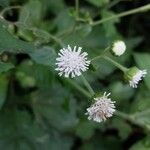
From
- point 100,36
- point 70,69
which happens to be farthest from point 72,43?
point 70,69

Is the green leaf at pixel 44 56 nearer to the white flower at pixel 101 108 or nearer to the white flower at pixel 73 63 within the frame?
the white flower at pixel 73 63

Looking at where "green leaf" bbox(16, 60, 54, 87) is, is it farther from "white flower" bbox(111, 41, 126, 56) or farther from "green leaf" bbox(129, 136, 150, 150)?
"green leaf" bbox(129, 136, 150, 150)

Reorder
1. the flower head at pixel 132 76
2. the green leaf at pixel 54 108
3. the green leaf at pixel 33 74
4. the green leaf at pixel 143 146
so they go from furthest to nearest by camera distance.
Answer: the green leaf at pixel 54 108, the green leaf at pixel 143 146, the green leaf at pixel 33 74, the flower head at pixel 132 76

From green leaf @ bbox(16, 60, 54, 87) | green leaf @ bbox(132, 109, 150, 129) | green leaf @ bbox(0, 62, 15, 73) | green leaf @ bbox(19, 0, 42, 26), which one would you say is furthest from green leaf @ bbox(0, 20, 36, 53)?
green leaf @ bbox(132, 109, 150, 129)

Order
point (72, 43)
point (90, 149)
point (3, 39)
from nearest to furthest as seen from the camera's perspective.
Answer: point (3, 39) → point (72, 43) → point (90, 149)

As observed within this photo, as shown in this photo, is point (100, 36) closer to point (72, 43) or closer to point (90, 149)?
point (72, 43)

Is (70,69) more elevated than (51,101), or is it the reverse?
(51,101)

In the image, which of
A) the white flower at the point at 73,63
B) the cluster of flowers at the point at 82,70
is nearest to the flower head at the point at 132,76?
the cluster of flowers at the point at 82,70
